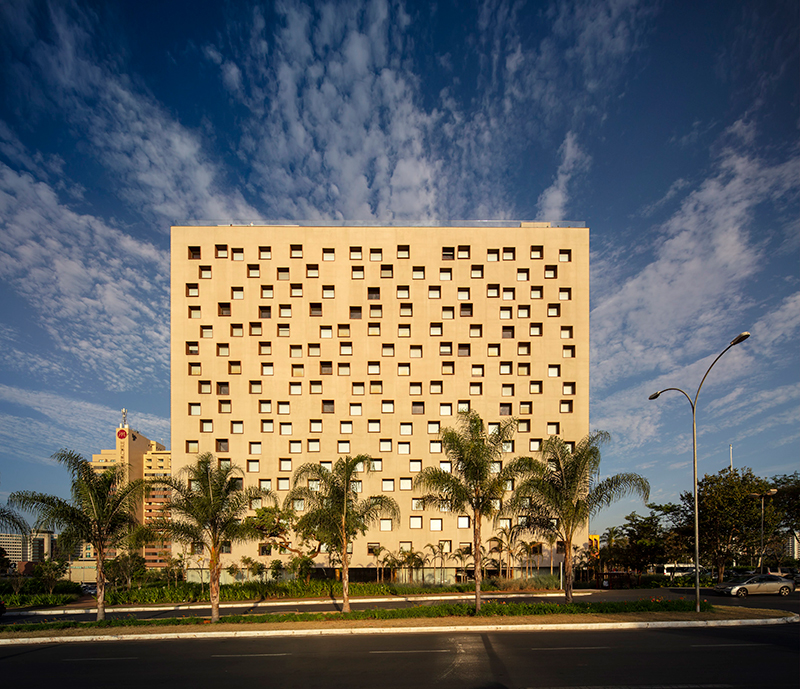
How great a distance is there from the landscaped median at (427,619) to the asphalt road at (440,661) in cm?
117

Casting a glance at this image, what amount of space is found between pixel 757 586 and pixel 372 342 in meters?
32.4

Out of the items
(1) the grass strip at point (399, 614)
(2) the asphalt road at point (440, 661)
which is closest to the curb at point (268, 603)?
(1) the grass strip at point (399, 614)

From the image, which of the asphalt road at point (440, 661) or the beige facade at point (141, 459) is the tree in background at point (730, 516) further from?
the beige facade at point (141, 459)

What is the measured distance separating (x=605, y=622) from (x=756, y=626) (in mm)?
6250

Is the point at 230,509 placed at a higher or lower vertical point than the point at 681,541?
higher

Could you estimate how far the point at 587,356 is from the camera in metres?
44.4

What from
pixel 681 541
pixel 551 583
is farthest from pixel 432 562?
pixel 681 541

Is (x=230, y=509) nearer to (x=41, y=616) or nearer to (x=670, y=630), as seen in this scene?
(x=41, y=616)

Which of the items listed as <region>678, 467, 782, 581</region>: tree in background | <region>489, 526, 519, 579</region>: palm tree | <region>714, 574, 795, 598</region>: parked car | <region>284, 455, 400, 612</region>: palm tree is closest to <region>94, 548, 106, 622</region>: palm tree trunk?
<region>284, 455, 400, 612</region>: palm tree

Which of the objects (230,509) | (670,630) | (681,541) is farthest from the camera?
(681,541)

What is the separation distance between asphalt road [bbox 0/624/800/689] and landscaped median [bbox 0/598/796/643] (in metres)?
1.17

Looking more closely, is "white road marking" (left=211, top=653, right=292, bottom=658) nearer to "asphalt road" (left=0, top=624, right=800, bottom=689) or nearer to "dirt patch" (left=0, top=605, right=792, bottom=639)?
"asphalt road" (left=0, top=624, right=800, bottom=689)

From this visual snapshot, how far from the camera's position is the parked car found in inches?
1129

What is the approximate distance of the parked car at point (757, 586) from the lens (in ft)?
94.1
